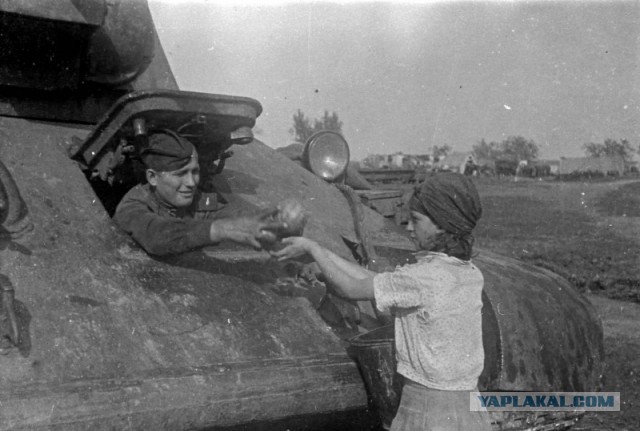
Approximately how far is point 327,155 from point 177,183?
5.73ft

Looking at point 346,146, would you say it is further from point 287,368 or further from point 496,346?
point 287,368

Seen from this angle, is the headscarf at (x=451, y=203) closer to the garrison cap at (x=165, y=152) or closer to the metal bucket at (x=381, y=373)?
the metal bucket at (x=381, y=373)

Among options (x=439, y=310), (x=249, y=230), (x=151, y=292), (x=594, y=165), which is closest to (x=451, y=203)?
(x=439, y=310)

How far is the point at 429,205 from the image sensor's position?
2.70 metres

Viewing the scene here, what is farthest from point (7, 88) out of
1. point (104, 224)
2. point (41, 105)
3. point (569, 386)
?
point (569, 386)

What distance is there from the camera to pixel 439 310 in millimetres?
2627

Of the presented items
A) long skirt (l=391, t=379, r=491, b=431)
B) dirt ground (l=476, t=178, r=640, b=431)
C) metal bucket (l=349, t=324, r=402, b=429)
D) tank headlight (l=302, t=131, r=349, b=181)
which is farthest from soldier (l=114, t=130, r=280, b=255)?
dirt ground (l=476, t=178, r=640, b=431)

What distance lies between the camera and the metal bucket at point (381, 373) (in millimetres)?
2799

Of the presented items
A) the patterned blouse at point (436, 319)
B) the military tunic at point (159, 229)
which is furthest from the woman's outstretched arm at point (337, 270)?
the military tunic at point (159, 229)

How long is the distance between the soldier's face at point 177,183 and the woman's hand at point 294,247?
549 mm

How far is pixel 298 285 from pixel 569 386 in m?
1.24

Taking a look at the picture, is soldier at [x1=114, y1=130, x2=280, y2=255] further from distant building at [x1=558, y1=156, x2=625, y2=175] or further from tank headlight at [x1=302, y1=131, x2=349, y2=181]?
distant building at [x1=558, y1=156, x2=625, y2=175]

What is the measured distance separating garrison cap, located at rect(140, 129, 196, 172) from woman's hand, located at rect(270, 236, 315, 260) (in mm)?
578

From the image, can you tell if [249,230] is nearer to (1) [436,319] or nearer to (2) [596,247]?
(1) [436,319]
